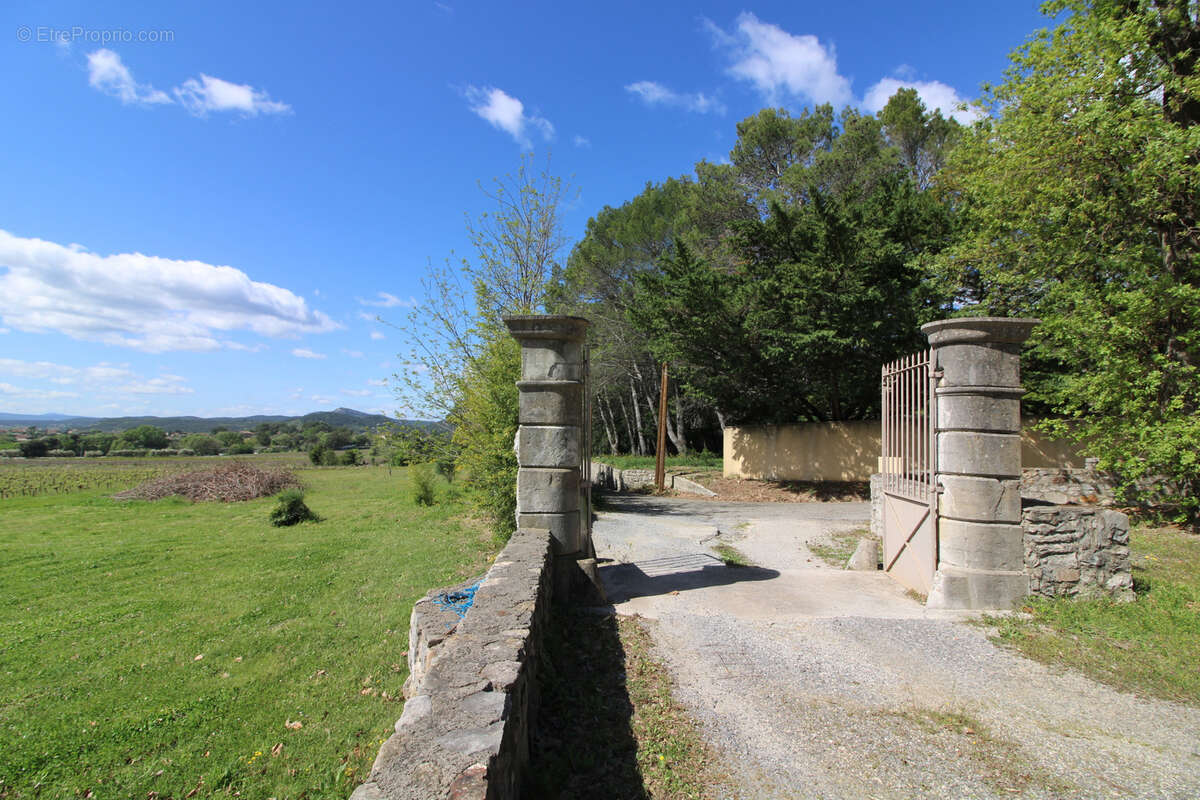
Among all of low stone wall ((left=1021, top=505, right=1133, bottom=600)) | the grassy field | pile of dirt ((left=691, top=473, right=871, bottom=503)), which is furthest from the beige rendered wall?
Answer: low stone wall ((left=1021, top=505, right=1133, bottom=600))

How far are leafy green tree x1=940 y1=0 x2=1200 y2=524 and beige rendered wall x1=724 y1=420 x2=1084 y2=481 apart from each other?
8.09 m

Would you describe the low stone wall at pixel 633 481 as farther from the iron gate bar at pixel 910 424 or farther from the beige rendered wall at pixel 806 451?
the iron gate bar at pixel 910 424

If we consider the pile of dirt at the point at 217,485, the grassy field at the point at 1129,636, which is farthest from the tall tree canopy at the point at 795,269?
the pile of dirt at the point at 217,485

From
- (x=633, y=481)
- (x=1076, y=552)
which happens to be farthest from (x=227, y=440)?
(x=1076, y=552)

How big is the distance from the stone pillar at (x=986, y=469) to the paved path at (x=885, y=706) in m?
0.53

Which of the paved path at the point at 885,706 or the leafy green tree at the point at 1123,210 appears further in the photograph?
the leafy green tree at the point at 1123,210

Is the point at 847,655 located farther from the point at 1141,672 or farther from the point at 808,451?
the point at 808,451

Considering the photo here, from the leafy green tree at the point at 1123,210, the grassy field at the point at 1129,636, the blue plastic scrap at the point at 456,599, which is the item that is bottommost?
the grassy field at the point at 1129,636

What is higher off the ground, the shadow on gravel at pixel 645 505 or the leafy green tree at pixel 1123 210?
the leafy green tree at pixel 1123 210

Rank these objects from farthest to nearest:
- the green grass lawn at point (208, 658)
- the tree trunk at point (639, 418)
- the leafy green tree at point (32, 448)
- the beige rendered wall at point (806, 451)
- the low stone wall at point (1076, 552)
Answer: the leafy green tree at point (32, 448)
the tree trunk at point (639, 418)
the beige rendered wall at point (806, 451)
the low stone wall at point (1076, 552)
the green grass lawn at point (208, 658)

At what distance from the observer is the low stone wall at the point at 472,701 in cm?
182

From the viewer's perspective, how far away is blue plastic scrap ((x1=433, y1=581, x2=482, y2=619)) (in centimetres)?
425

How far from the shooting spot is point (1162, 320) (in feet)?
30.1

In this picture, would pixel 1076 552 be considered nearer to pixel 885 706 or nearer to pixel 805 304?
pixel 885 706
